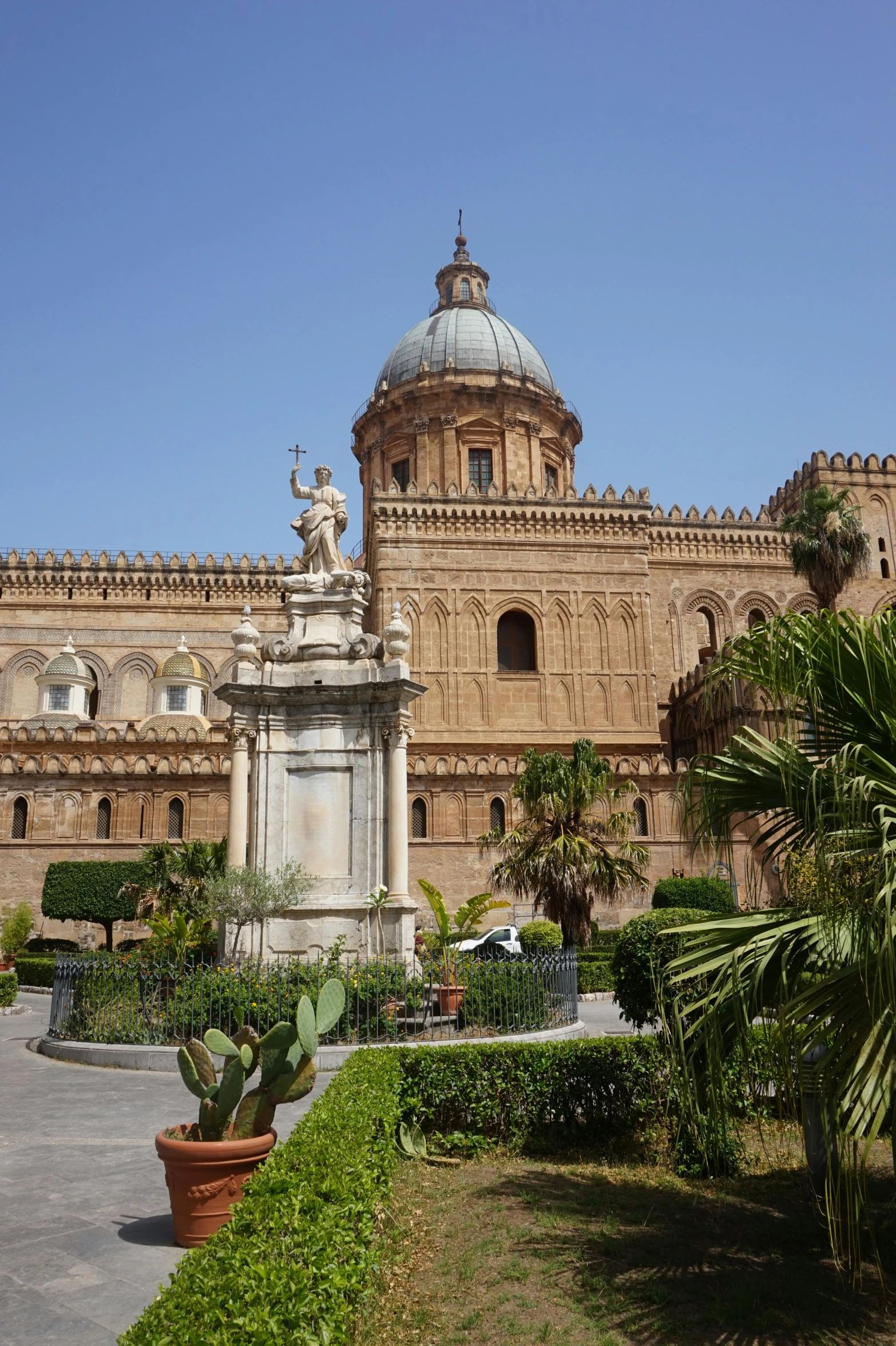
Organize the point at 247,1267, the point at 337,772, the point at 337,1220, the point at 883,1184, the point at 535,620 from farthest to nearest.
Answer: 1. the point at 535,620
2. the point at 337,772
3. the point at 883,1184
4. the point at 337,1220
5. the point at 247,1267

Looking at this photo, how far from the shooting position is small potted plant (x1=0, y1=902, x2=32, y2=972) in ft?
81.2

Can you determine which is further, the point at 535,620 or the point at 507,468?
the point at 507,468

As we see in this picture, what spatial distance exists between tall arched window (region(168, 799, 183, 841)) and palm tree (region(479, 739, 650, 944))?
39.5ft

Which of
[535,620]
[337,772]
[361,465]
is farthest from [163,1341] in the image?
[361,465]

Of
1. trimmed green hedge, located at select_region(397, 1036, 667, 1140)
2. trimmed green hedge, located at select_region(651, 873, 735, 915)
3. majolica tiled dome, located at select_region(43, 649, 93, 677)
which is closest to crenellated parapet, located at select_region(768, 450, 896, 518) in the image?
trimmed green hedge, located at select_region(651, 873, 735, 915)

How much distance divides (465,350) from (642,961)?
39.3 m

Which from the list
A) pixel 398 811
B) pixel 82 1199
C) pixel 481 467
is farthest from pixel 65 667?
pixel 82 1199

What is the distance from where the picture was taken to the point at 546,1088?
7809mm

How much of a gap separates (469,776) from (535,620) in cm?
863

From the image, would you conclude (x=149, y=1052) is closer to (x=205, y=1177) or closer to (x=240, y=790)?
(x=240, y=790)

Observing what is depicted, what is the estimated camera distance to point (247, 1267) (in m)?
3.46

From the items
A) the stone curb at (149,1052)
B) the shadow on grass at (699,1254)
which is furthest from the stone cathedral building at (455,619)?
the shadow on grass at (699,1254)

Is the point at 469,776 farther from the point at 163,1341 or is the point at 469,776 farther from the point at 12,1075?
the point at 163,1341

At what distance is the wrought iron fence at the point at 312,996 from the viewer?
10.9 metres
